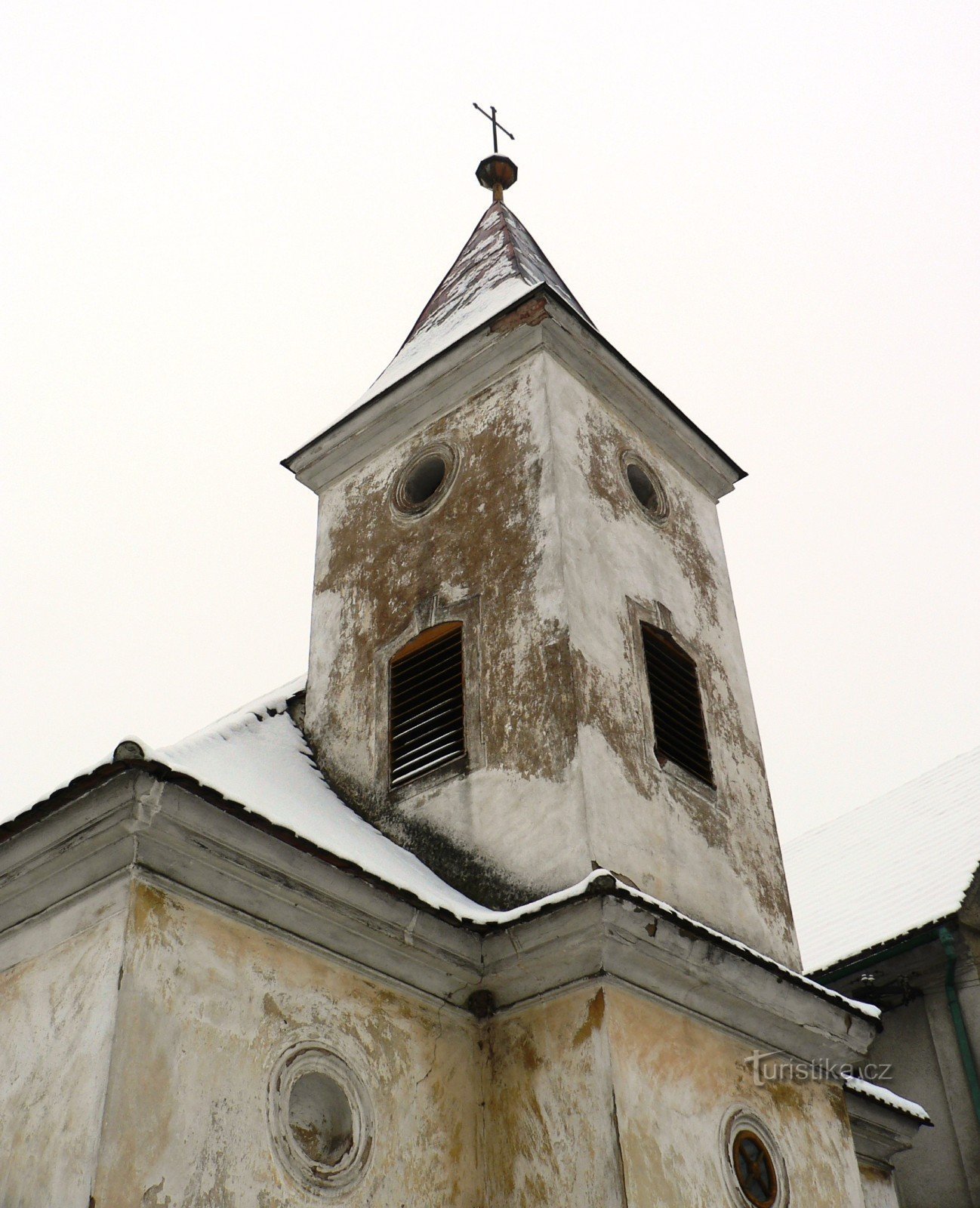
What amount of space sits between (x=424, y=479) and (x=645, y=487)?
2.19 m

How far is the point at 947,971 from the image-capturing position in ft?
44.9

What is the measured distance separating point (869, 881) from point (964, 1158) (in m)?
4.10

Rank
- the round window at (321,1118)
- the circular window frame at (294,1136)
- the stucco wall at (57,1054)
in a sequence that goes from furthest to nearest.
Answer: the round window at (321,1118), the circular window frame at (294,1136), the stucco wall at (57,1054)

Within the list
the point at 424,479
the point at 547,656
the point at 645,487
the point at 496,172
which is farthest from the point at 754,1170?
the point at 496,172

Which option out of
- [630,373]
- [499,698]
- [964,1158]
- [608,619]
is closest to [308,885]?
[499,698]

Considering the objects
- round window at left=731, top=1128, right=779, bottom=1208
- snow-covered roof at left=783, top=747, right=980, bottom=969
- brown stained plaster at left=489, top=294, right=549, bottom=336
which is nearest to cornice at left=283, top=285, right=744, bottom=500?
brown stained plaster at left=489, top=294, right=549, bottom=336

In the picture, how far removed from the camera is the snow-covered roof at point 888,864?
14.5 meters

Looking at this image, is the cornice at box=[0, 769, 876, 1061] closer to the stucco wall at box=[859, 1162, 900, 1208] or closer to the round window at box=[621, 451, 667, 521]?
the stucco wall at box=[859, 1162, 900, 1208]

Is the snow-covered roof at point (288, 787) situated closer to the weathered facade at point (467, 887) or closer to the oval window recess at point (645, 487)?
the weathered facade at point (467, 887)

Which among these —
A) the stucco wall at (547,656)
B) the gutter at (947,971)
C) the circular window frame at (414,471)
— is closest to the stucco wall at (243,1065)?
the stucco wall at (547,656)

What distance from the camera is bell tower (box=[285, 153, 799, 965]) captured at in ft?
31.3

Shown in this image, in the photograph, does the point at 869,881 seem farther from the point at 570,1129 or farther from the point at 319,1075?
the point at 319,1075

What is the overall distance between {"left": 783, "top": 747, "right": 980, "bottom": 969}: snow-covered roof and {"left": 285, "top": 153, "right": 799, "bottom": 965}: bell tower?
4287 millimetres

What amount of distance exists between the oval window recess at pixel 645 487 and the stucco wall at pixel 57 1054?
6821 mm
